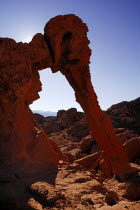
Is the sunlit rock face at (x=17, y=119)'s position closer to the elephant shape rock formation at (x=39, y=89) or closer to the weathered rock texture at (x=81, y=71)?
the elephant shape rock formation at (x=39, y=89)

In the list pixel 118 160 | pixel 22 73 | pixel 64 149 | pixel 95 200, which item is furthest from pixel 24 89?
pixel 64 149

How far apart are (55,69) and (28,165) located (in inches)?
291

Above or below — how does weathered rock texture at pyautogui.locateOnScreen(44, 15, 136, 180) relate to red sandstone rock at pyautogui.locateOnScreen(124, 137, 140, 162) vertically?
above

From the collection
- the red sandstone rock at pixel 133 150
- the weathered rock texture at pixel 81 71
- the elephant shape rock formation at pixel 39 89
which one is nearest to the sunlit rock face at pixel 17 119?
the elephant shape rock formation at pixel 39 89

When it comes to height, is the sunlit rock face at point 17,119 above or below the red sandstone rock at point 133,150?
above

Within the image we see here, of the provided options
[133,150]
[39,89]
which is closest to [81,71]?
[39,89]

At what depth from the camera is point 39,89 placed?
9.65 meters

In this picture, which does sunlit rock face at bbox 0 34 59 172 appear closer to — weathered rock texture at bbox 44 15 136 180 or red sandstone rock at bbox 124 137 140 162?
weathered rock texture at bbox 44 15 136 180

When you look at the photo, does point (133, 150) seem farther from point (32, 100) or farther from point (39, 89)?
point (32, 100)

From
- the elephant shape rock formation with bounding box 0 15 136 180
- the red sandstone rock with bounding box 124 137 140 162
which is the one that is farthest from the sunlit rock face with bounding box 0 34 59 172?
the red sandstone rock with bounding box 124 137 140 162

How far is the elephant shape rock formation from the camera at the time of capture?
636 cm

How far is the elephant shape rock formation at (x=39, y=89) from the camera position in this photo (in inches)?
250

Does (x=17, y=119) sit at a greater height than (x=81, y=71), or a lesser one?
lesser

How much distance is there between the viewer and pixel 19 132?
6570mm
